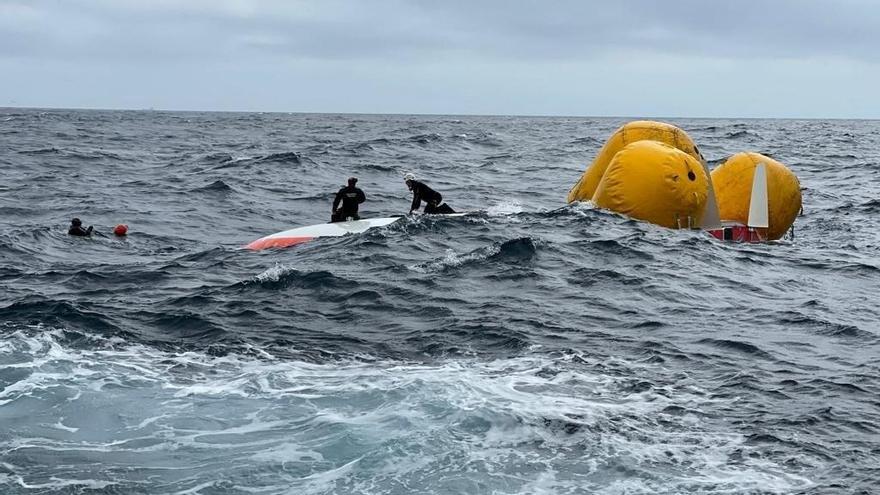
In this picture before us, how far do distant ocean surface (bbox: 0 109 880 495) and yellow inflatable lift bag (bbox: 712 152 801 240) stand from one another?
2.63 feet

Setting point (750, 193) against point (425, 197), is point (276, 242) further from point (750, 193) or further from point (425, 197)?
point (750, 193)

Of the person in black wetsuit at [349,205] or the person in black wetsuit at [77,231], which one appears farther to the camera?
the person in black wetsuit at [349,205]

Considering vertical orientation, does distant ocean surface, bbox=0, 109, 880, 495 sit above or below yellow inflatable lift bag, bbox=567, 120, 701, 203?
below

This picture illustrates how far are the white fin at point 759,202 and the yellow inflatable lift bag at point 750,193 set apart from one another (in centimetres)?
49

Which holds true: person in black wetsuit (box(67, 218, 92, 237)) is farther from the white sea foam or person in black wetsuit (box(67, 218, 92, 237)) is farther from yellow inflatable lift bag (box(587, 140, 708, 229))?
Result: yellow inflatable lift bag (box(587, 140, 708, 229))

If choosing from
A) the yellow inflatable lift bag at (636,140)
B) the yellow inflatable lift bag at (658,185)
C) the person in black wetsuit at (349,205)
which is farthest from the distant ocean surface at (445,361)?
the person in black wetsuit at (349,205)

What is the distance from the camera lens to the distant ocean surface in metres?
8.60

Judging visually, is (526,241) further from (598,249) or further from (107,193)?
(107,193)

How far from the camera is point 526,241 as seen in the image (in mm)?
19359

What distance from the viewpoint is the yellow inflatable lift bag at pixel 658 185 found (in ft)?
65.8

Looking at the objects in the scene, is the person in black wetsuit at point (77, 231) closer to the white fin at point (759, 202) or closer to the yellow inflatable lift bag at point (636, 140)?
the yellow inflatable lift bag at point (636, 140)

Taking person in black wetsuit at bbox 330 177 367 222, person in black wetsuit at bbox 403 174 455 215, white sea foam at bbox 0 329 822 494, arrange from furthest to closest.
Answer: person in black wetsuit at bbox 403 174 455 215, person in black wetsuit at bbox 330 177 367 222, white sea foam at bbox 0 329 822 494

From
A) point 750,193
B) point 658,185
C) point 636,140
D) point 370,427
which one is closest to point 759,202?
point 750,193

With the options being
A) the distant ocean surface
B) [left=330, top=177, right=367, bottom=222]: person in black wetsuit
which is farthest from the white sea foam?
[left=330, top=177, right=367, bottom=222]: person in black wetsuit
